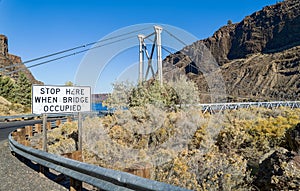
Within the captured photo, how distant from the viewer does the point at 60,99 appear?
719 cm

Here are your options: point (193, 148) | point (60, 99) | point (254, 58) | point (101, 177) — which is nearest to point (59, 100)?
point (60, 99)

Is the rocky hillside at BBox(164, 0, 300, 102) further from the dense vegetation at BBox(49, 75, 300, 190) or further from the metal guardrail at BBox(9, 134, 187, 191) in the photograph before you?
the metal guardrail at BBox(9, 134, 187, 191)

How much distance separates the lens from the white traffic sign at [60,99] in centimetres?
668

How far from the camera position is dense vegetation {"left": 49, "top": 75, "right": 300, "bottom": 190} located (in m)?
5.12

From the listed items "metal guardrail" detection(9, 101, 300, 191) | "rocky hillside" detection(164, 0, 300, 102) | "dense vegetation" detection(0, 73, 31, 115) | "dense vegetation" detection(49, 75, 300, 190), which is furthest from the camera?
"rocky hillside" detection(164, 0, 300, 102)

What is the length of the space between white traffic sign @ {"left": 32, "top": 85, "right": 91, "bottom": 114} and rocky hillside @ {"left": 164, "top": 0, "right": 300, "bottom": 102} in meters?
49.8

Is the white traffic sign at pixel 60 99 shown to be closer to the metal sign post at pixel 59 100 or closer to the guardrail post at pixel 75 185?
the metal sign post at pixel 59 100

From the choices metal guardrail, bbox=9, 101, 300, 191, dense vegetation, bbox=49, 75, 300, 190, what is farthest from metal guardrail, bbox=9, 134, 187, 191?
dense vegetation, bbox=49, 75, 300, 190

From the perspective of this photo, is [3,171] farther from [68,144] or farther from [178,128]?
[178,128]

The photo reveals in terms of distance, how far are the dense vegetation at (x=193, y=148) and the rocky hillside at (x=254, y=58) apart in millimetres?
46834

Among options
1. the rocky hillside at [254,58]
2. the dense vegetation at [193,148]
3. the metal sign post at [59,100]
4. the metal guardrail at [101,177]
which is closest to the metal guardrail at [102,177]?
the metal guardrail at [101,177]

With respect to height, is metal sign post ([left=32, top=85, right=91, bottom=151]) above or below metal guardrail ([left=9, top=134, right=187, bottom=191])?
above

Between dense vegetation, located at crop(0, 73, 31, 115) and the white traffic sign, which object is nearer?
the white traffic sign

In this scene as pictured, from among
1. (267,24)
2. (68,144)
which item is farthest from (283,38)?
(68,144)
